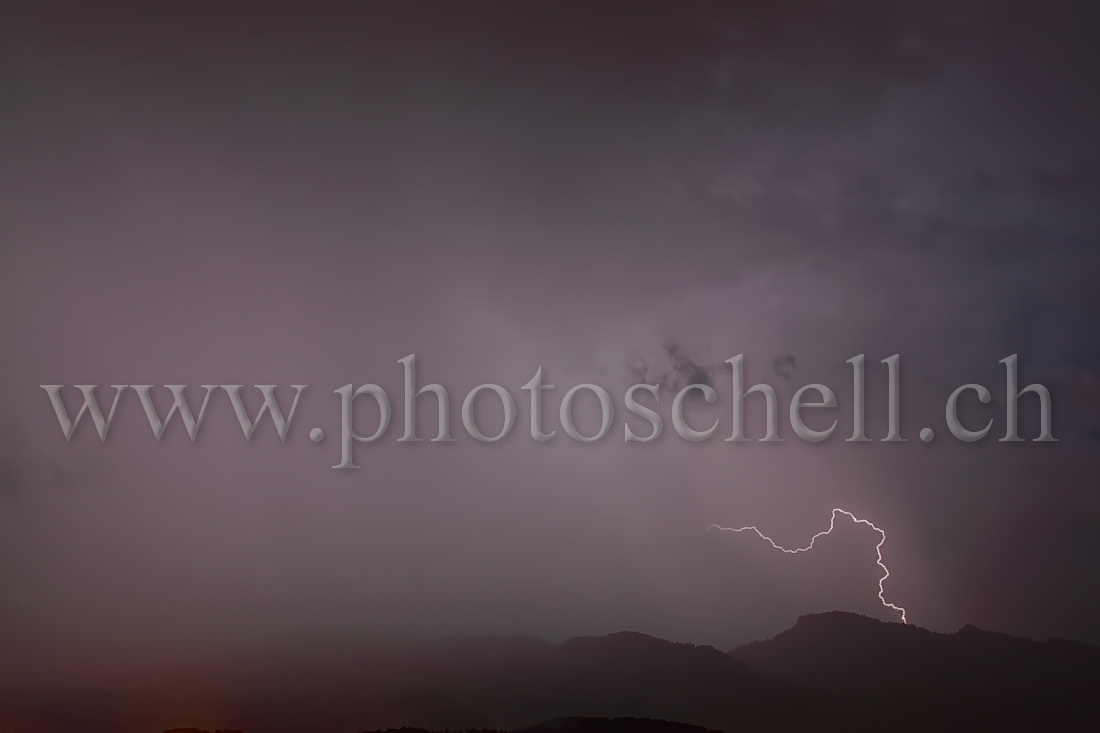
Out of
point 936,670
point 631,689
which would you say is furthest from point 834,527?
point 631,689

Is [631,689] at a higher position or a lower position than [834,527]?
lower

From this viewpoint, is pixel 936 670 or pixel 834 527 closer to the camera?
pixel 936 670

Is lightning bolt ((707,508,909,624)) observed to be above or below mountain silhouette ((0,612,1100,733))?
above

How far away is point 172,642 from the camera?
14.9ft

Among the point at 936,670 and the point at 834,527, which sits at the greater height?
the point at 834,527

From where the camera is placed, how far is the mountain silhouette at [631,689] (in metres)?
4.44

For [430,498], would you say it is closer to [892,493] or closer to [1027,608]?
[892,493]

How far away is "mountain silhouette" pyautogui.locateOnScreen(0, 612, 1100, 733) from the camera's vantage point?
4438 millimetres

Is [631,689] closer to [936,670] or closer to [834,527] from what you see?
[834,527]

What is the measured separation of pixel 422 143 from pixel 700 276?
155 centimetres

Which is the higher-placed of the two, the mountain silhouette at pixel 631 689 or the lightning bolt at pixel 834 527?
the lightning bolt at pixel 834 527

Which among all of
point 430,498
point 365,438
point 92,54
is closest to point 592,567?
point 430,498

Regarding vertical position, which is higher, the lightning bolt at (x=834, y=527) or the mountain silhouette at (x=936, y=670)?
the lightning bolt at (x=834, y=527)

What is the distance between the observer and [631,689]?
175 inches
